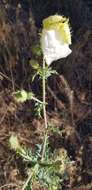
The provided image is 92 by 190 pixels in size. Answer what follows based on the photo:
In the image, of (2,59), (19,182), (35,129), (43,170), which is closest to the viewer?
(43,170)

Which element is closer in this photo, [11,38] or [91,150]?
[91,150]

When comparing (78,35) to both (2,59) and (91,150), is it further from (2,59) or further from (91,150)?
(91,150)

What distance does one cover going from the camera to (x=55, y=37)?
4.70ft

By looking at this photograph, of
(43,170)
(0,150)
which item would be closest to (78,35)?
(0,150)

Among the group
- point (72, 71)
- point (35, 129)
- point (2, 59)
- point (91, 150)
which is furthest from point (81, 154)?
point (2, 59)

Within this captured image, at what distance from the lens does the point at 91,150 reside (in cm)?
Result: 234

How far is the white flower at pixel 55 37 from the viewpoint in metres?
1.43

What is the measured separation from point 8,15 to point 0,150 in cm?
76

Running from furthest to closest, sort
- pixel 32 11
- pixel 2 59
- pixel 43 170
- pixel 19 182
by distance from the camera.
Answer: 1. pixel 32 11
2. pixel 2 59
3. pixel 19 182
4. pixel 43 170

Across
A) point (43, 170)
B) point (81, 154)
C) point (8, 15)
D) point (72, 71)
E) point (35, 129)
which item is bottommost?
point (43, 170)

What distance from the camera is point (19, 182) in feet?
7.32

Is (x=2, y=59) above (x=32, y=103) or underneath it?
above

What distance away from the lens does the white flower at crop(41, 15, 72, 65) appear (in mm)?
1428

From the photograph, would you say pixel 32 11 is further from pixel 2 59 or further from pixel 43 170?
pixel 43 170
